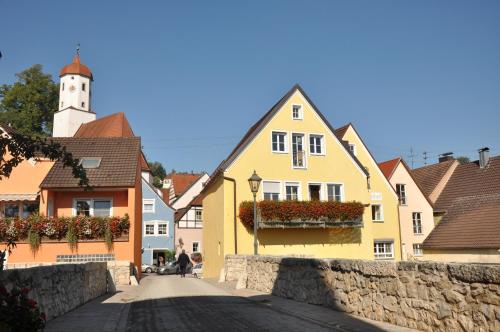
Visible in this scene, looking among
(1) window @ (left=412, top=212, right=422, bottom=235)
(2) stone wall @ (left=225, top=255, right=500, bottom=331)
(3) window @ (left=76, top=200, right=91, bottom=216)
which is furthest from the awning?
(1) window @ (left=412, top=212, right=422, bottom=235)

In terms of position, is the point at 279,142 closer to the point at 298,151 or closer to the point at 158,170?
the point at 298,151

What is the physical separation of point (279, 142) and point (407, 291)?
879 inches

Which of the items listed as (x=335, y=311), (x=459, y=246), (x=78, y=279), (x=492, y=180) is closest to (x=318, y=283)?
(x=335, y=311)

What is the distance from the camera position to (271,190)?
97.5ft

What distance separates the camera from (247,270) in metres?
18.4

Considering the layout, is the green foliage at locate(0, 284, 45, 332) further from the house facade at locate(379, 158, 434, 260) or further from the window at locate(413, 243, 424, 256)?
the window at locate(413, 243, 424, 256)

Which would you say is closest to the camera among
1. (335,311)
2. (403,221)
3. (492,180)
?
(335,311)

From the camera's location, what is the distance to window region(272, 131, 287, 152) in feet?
99.7

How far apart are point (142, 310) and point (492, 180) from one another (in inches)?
1142

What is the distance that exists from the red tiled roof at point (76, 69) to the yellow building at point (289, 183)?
36.1 metres

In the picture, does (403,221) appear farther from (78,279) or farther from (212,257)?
(78,279)

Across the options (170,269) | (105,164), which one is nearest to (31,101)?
(170,269)

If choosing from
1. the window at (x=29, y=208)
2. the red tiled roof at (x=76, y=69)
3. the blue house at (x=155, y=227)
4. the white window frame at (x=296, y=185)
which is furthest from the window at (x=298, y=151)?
the red tiled roof at (x=76, y=69)

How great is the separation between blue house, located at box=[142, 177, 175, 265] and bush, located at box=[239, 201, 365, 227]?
25494 millimetres
